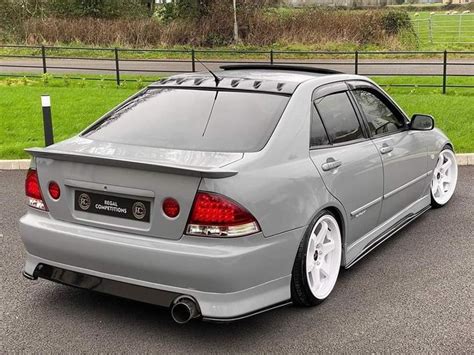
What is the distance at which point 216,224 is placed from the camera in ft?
11.4

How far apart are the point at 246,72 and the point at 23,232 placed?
214 centimetres

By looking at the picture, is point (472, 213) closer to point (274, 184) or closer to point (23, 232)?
point (274, 184)

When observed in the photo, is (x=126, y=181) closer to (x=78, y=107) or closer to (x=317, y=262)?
(x=317, y=262)

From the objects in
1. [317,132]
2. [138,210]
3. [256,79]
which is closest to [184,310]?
[138,210]

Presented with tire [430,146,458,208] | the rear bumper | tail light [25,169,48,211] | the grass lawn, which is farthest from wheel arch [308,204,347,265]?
the grass lawn

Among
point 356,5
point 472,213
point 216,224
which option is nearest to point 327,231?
point 216,224

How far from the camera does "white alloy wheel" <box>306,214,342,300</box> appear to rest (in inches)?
161

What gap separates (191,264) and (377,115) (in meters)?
2.61

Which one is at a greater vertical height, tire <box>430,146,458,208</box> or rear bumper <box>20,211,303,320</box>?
rear bumper <box>20,211,303,320</box>

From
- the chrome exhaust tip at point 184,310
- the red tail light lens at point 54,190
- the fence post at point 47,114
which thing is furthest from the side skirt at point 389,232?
the fence post at point 47,114

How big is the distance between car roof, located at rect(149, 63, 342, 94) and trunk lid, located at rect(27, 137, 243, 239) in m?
0.85

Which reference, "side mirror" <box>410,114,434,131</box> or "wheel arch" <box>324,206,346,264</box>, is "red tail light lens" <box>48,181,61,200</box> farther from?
"side mirror" <box>410,114,434,131</box>

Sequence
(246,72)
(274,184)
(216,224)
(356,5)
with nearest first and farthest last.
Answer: (216,224) → (274,184) → (246,72) → (356,5)

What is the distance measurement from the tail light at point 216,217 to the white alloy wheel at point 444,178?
3.59m
